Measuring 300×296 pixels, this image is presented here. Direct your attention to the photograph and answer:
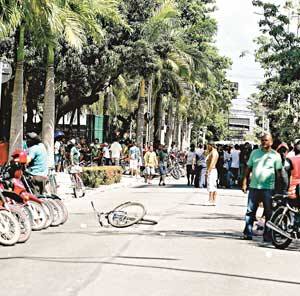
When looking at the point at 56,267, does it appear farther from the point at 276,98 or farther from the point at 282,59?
the point at 276,98

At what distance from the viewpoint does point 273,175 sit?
11688mm

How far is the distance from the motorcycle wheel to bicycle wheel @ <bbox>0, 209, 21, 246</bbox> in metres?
4.08

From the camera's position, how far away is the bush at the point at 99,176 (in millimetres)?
24672

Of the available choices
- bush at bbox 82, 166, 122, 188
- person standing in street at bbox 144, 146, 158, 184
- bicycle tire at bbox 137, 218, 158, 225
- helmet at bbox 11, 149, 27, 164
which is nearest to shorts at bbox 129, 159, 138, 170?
person standing in street at bbox 144, 146, 158, 184

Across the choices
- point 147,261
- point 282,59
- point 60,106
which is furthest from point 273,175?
point 60,106

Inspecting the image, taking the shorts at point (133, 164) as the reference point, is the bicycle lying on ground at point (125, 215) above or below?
below

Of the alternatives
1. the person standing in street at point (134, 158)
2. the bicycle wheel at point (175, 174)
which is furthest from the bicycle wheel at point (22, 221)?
the bicycle wheel at point (175, 174)

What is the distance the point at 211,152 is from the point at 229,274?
1010cm

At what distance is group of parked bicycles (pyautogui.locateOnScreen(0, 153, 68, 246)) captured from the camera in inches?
423

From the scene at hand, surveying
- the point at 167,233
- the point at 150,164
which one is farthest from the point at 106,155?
the point at 167,233

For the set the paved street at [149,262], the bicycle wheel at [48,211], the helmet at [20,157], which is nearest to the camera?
the paved street at [149,262]

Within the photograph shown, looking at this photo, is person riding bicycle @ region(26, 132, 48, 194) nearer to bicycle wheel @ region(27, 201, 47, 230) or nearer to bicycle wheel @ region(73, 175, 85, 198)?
bicycle wheel @ region(27, 201, 47, 230)

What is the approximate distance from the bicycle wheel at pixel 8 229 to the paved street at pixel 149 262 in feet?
0.53

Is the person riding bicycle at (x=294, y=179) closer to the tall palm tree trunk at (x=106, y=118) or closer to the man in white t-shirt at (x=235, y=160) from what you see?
the man in white t-shirt at (x=235, y=160)
